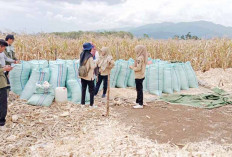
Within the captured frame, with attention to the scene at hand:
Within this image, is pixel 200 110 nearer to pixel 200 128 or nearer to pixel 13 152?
pixel 200 128

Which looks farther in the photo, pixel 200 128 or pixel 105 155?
pixel 200 128

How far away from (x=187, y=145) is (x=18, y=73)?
4.20m

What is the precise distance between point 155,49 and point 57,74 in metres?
5.84

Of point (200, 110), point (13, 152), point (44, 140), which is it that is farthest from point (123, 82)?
point (13, 152)

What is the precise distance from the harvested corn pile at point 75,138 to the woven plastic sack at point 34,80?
1.70 ft

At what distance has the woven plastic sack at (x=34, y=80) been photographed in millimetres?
5219

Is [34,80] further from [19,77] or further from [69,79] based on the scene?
[69,79]

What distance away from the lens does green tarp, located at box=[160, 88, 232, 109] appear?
560 cm

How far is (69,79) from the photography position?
229 inches

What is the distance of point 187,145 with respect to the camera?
3.29m

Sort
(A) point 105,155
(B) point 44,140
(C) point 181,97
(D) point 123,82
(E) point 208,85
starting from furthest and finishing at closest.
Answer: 1. (E) point 208,85
2. (D) point 123,82
3. (C) point 181,97
4. (B) point 44,140
5. (A) point 105,155

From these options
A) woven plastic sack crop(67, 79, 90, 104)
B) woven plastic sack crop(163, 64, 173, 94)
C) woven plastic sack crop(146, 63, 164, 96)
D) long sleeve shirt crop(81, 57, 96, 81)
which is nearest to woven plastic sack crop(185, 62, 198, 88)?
woven plastic sack crop(163, 64, 173, 94)

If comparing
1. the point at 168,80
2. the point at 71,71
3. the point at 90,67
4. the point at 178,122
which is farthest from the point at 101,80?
the point at 178,122

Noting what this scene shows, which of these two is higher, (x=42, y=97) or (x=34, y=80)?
(x=34, y=80)
